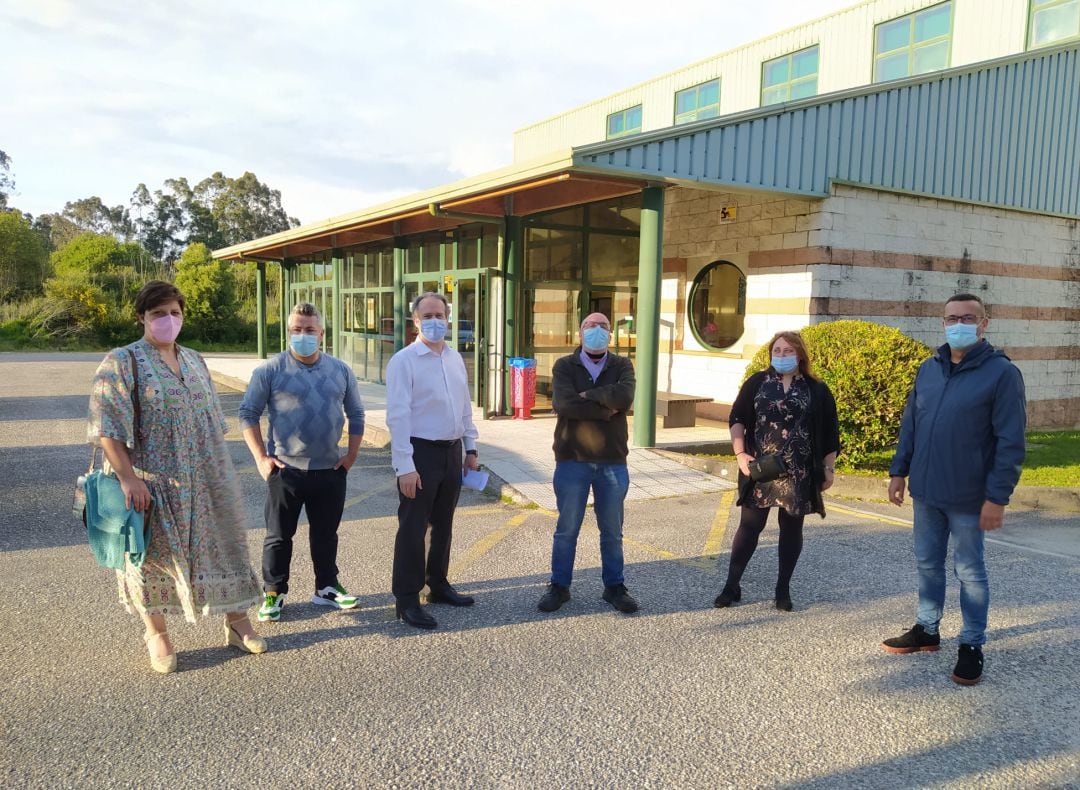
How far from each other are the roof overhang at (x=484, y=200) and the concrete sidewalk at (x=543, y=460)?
318 centimetres

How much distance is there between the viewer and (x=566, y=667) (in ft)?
13.0

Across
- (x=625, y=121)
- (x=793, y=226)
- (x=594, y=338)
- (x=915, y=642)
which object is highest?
(x=625, y=121)

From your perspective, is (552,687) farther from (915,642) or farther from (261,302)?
(261,302)

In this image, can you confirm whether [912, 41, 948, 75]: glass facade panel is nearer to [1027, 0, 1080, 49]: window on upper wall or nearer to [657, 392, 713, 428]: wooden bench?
[1027, 0, 1080, 49]: window on upper wall

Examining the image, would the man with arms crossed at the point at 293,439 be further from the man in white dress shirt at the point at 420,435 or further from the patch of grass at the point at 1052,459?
the patch of grass at the point at 1052,459

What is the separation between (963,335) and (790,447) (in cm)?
115

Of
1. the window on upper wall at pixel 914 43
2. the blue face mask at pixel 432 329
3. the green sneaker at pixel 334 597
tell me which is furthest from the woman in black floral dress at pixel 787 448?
the window on upper wall at pixel 914 43

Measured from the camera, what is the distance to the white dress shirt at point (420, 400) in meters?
4.37

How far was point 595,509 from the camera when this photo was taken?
4824mm

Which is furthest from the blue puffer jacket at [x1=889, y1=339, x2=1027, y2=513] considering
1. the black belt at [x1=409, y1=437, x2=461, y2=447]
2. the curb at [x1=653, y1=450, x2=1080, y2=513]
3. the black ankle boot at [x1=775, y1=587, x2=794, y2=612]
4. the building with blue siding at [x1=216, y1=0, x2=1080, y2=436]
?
the building with blue siding at [x1=216, y1=0, x2=1080, y2=436]

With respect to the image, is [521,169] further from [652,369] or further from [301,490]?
[301,490]

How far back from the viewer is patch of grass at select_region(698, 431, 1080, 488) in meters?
8.43

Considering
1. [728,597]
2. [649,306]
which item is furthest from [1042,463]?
[728,597]

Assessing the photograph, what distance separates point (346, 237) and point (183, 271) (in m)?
20.4
